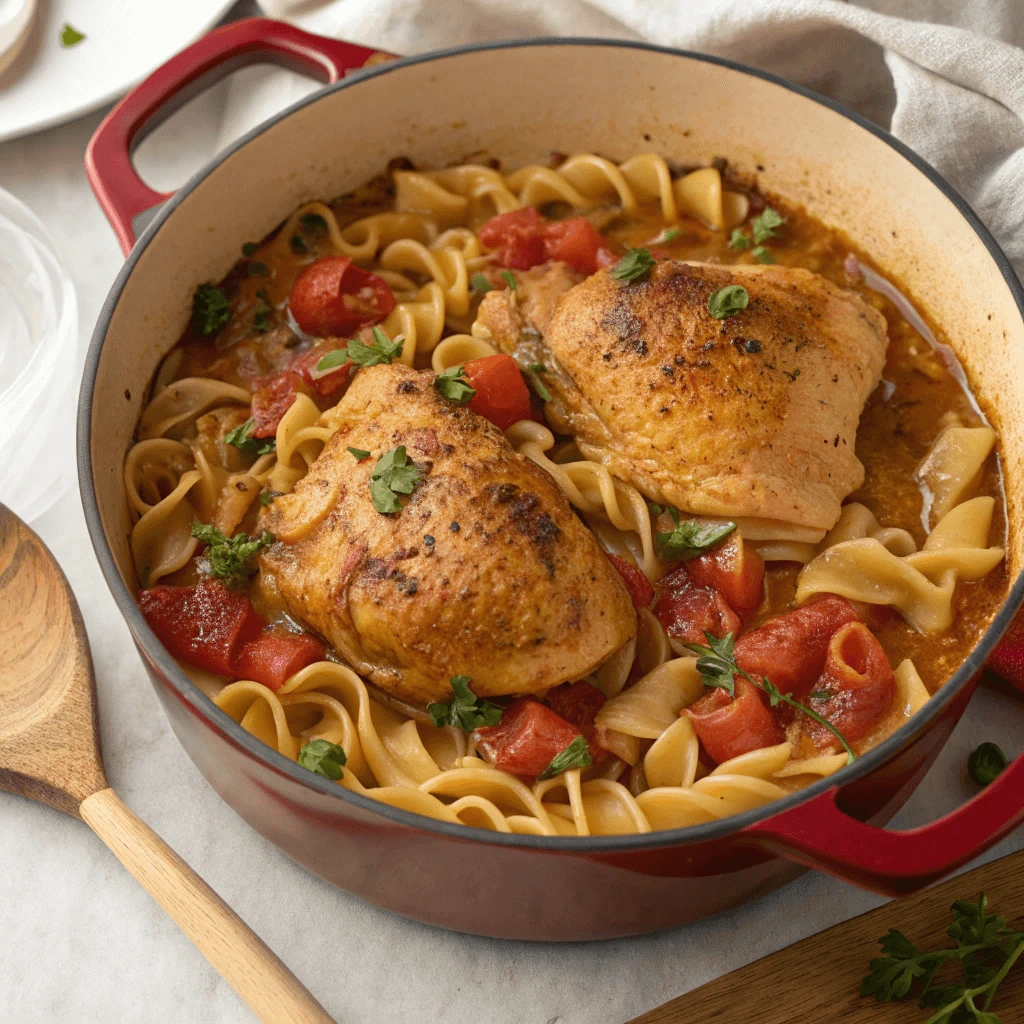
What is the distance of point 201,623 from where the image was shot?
4250 mm

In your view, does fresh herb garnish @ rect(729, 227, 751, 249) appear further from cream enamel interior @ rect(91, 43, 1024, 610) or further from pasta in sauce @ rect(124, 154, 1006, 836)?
cream enamel interior @ rect(91, 43, 1024, 610)

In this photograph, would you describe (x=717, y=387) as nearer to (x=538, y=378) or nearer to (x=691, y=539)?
(x=691, y=539)

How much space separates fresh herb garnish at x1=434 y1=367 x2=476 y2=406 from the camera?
446 centimetres

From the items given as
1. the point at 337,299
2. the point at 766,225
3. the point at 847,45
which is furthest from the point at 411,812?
the point at 847,45

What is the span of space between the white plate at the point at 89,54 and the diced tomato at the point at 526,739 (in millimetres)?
4022

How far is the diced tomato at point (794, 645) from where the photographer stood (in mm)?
4156

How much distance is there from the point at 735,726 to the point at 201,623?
1.90 meters

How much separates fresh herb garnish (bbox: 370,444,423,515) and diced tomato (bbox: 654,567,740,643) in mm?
1043

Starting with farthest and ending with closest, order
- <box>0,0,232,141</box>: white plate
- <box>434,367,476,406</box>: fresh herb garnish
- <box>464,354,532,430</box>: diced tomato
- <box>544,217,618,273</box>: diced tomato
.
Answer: <box>0,0,232,141</box>: white plate → <box>544,217,618,273</box>: diced tomato → <box>464,354,532,430</box>: diced tomato → <box>434,367,476,406</box>: fresh herb garnish

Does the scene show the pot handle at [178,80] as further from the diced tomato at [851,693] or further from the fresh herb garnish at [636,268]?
the diced tomato at [851,693]

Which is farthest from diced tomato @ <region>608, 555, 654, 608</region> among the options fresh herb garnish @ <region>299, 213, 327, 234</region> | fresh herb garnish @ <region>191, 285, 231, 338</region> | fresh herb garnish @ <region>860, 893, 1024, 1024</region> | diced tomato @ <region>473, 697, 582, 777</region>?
fresh herb garnish @ <region>299, 213, 327, 234</region>

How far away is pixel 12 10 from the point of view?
6.23 m

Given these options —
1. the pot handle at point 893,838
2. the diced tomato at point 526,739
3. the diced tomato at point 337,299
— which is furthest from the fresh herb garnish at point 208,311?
the pot handle at point 893,838

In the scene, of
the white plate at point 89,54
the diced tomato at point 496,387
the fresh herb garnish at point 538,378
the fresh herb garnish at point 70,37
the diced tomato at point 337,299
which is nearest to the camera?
the diced tomato at point 496,387
